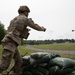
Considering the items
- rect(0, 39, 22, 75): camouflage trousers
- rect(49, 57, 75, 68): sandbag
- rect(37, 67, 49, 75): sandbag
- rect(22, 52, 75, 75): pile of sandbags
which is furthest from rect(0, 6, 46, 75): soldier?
rect(49, 57, 75, 68): sandbag

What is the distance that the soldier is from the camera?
735 centimetres

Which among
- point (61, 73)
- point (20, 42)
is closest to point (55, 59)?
point (61, 73)

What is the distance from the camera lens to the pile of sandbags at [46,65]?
7.66 meters

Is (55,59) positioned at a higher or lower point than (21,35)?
lower

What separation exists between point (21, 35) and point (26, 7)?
0.61 metres

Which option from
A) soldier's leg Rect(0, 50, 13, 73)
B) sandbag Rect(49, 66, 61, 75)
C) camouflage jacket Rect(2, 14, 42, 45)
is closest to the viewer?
soldier's leg Rect(0, 50, 13, 73)

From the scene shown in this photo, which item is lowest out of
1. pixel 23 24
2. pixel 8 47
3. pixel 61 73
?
pixel 61 73

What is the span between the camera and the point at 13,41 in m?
7.43

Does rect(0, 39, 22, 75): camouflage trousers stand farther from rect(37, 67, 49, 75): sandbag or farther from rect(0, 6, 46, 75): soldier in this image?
rect(37, 67, 49, 75): sandbag

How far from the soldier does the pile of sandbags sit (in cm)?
49

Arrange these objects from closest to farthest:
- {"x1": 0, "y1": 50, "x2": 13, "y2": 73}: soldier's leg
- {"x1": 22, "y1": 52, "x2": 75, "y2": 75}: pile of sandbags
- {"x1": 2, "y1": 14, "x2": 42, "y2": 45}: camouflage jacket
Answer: {"x1": 0, "y1": 50, "x2": 13, "y2": 73}: soldier's leg, {"x1": 2, "y1": 14, "x2": 42, "y2": 45}: camouflage jacket, {"x1": 22, "y1": 52, "x2": 75, "y2": 75}: pile of sandbags

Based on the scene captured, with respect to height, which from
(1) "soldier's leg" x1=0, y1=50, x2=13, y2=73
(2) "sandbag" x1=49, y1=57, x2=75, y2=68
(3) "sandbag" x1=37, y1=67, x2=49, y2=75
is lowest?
(3) "sandbag" x1=37, y1=67, x2=49, y2=75

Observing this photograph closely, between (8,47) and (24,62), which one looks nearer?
(8,47)

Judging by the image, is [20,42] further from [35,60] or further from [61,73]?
[61,73]
